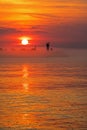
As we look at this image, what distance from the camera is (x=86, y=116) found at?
98.9 ft

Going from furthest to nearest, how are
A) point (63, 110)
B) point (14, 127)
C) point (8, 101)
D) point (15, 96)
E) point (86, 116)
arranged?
1. point (15, 96)
2. point (8, 101)
3. point (63, 110)
4. point (86, 116)
5. point (14, 127)

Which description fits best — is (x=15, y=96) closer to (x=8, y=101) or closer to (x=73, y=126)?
(x=8, y=101)

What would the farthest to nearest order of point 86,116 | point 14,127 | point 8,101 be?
point 8,101
point 86,116
point 14,127

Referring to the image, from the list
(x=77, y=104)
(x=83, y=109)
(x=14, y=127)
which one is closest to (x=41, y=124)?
(x=14, y=127)

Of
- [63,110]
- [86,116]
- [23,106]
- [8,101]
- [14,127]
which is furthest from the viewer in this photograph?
[8,101]

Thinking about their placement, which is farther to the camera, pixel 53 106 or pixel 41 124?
pixel 53 106

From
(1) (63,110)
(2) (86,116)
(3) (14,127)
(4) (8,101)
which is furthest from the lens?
(4) (8,101)

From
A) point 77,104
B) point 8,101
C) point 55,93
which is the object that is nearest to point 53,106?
point 77,104

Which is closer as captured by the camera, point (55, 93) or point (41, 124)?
point (41, 124)

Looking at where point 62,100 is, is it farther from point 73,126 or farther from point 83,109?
point 73,126

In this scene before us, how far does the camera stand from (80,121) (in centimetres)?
2861

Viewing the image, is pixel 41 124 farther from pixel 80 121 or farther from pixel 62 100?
pixel 62 100

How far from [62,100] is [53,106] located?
3788 mm

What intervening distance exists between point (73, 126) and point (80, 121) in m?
1.33
